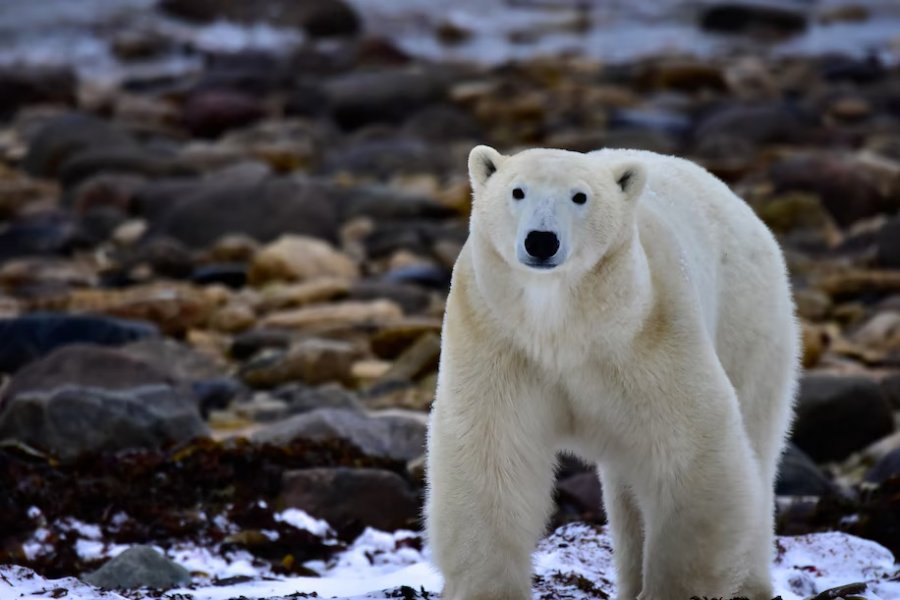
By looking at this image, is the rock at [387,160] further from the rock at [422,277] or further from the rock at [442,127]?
the rock at [422,277]

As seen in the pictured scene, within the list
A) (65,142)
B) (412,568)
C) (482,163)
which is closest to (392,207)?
(65,142)

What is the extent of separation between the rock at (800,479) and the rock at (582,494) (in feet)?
3.27

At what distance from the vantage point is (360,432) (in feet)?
24.1

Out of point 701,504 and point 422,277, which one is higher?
point 422,277

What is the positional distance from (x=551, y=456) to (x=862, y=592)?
3.19 ft

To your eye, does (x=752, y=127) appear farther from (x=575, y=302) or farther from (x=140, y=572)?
(x=575, y=302)

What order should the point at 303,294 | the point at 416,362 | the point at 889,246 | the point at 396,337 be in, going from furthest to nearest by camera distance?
the point at 889,246 < the point at 303,294 < the point at 396,337 < the point at 416,362

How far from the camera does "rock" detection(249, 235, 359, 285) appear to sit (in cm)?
1291

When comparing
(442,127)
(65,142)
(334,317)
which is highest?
(442,127)

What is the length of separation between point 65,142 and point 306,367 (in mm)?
10480

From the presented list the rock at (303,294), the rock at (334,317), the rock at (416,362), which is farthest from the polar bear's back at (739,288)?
the rock at (303,294)

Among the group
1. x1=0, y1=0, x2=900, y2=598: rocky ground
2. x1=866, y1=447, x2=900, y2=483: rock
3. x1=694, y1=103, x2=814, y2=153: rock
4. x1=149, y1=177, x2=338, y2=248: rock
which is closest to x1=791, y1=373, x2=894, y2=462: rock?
x1=0, y1=0, x2=900, y2=598: rocky ground

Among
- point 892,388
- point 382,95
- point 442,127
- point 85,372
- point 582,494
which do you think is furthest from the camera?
point 382,95

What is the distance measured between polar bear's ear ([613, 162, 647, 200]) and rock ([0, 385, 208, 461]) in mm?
3662
